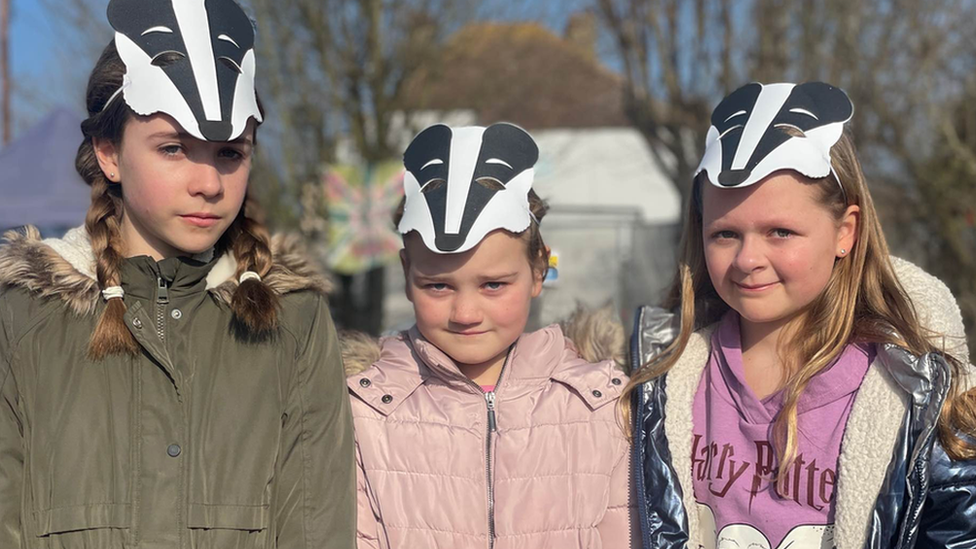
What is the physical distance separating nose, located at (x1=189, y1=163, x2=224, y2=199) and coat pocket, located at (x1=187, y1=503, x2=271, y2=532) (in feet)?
2.39

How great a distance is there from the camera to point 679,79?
11.2m

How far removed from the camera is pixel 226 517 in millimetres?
2146

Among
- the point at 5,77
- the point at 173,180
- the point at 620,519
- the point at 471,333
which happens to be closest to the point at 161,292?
the point at 173,180

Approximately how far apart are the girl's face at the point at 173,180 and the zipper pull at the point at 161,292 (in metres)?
0.09

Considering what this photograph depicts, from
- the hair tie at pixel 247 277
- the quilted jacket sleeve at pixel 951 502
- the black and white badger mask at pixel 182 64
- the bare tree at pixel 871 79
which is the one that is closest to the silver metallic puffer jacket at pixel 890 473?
the quilted jacket sleeve at pixel 951 502

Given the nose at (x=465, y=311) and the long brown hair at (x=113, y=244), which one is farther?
the nose at (x=465, y=311)

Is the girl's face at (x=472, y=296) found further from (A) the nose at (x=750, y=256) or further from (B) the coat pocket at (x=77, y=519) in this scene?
(B) the coat pocket at (x=77, y=519)

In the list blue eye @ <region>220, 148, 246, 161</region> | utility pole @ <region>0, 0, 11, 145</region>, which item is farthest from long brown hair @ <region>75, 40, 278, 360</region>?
utility pole @ <region>0, 0, 11, 145</region>

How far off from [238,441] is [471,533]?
2.23ft

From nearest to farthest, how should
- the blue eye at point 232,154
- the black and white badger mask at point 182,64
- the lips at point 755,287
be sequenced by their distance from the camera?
the black and white badger mask at point 182,64
the blue eye at point 232,154
the lips at point 755,287

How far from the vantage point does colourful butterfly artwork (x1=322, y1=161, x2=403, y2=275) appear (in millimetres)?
10141

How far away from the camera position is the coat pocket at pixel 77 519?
206 cm

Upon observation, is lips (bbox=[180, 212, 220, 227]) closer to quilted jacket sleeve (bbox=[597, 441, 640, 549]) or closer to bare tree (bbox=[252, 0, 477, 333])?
quilted jacket sleeve (bbox=[597, 441, 640, 549])

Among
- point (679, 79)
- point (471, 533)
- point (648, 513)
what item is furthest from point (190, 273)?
point (679, 79)
